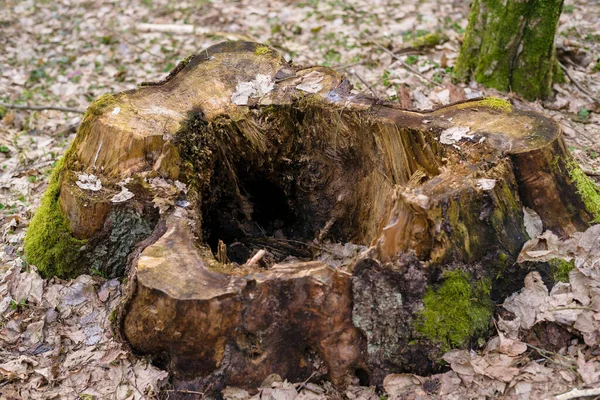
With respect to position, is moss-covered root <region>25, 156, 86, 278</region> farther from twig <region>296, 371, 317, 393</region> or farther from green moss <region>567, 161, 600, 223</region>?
green moss <region>567, 161, 600, 223</region>

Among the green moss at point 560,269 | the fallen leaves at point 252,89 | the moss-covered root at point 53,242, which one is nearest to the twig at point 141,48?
the fallen leaves at point 252,89

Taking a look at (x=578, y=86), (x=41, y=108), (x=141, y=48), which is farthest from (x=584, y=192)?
(x=141, y=48)

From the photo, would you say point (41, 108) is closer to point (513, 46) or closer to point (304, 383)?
point (304, 383)

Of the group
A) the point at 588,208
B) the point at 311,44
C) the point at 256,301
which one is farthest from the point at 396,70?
the point at 256,301

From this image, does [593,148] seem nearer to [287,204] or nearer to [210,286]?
[287,204]

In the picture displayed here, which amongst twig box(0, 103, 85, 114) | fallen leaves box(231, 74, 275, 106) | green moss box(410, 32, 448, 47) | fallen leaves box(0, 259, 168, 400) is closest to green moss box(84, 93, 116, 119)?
fallen leaves box(231, 74, 275, 106)
